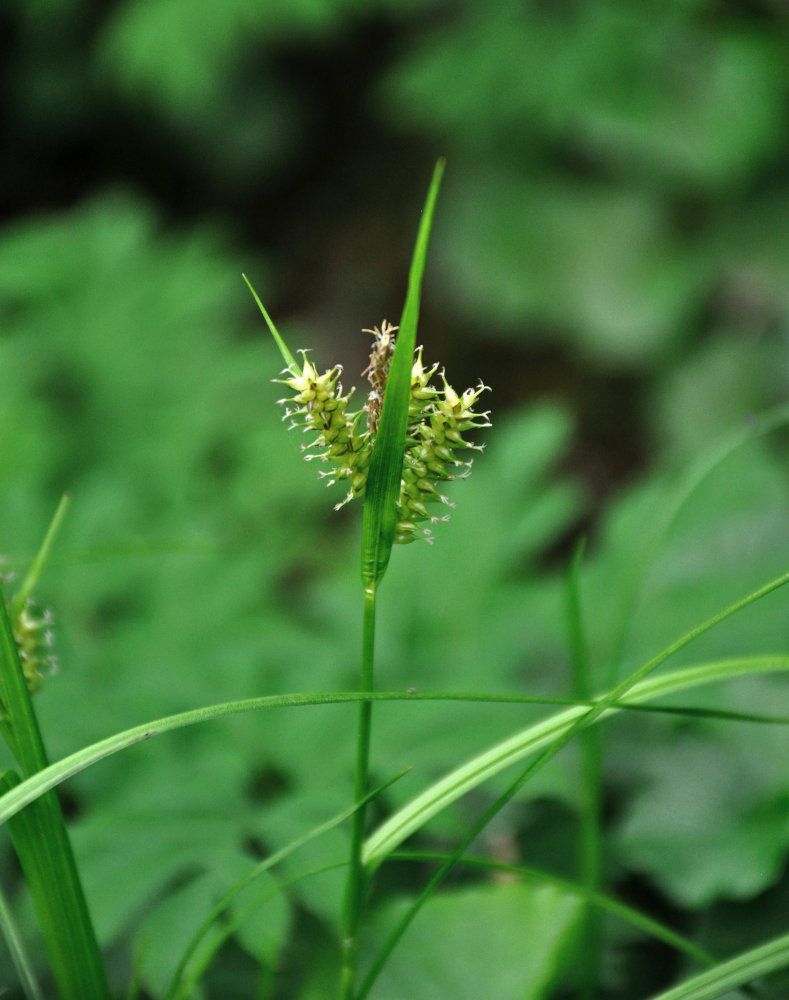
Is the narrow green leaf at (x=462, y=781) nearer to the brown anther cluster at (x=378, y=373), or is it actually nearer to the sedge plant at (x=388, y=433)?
the sedge plant at (x=388, y=433)

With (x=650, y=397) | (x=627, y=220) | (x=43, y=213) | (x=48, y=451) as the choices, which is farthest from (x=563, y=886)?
(x=43, y=213)

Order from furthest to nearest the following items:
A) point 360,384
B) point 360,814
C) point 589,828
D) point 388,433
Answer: point 360,384 < point 589,828 < point 360,814 < point 388,433

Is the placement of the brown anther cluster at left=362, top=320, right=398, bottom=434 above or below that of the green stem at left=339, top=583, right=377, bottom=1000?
above

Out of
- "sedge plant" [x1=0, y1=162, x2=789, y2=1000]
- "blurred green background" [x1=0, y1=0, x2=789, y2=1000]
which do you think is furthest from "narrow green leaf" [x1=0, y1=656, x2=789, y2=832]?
"blurred green background" [x1=0, y1=0, x2=789, y2=1000]

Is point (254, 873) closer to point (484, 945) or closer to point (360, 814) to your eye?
point (360, 814)

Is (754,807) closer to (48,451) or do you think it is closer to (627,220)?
(48,451)

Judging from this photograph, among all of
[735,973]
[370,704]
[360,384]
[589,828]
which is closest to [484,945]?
[589,828]

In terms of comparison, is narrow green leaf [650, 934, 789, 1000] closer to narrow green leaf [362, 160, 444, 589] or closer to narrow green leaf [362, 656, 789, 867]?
narrow green leaf [362, 656, 789, 867]
